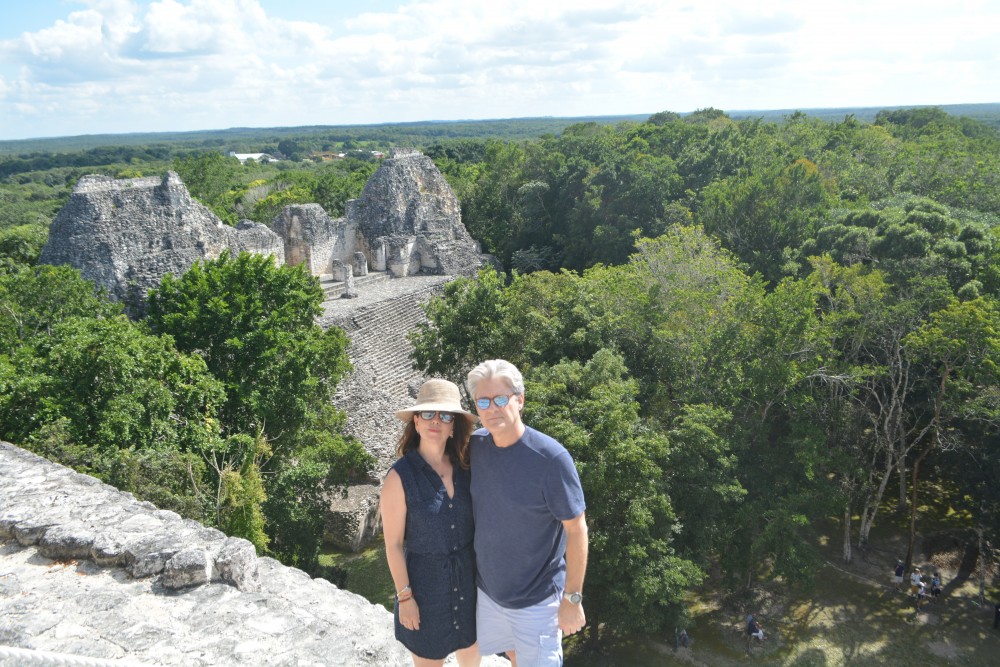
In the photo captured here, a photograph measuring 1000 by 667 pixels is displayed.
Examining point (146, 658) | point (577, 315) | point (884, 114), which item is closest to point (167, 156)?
point (884, 114)

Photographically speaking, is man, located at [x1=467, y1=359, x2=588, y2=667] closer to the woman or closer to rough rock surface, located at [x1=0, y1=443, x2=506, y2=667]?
the woman

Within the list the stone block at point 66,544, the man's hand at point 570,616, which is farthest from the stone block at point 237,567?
the man's hand at point 570,616

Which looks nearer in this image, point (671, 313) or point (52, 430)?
point (52, 430)

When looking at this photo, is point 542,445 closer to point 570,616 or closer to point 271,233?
point 570,616

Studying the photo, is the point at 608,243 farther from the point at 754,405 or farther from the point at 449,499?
the point at 449,499

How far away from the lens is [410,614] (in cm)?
312

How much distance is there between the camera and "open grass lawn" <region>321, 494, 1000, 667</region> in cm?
1041

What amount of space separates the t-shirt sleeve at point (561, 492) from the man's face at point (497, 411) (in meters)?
0.25

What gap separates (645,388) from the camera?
12.1 metres

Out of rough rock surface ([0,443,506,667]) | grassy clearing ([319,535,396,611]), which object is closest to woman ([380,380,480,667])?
rough rock surface ([0,443,506,667])

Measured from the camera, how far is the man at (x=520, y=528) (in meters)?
2.92

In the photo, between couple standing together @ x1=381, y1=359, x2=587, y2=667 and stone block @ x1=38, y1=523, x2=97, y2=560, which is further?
stone block @ x1=38, y1=523, x2=97, y2=560

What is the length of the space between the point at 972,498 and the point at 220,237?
51.7ft

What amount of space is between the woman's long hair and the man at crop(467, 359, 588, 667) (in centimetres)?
4
